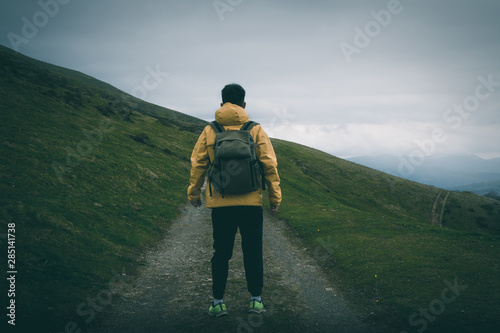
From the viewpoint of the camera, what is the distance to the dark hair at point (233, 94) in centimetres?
602

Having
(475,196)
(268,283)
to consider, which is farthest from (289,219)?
(475,196)

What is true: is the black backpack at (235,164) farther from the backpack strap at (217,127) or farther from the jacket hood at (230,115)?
the jacket hood at (230,115)

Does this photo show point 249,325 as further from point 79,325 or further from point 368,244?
point 368,244

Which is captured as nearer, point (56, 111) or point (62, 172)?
point (62, 172)

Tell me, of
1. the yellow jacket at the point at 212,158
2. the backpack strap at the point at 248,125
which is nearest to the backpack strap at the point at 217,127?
the yellow jacket at the point at 212,158

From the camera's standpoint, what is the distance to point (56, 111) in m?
35.3

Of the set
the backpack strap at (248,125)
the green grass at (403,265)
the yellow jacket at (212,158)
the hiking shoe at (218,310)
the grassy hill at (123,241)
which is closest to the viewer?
the yellow jacket at (212,158)

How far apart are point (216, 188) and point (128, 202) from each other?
15.0m

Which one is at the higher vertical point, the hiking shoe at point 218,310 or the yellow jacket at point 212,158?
the yellow jacket at point 212,158

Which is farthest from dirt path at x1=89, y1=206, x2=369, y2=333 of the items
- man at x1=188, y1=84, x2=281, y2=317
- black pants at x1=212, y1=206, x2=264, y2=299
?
black pants at x1=212, y1=206, x2=264, y2=299

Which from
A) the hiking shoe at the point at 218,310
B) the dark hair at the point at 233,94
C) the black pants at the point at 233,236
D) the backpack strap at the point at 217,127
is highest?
the dark hair at the point at 233,94

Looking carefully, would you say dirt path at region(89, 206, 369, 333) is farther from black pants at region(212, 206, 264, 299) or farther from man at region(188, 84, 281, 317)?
black pants at region(212, 206, 264, 299)

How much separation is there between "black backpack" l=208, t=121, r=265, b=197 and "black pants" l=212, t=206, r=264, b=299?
512 millimetres

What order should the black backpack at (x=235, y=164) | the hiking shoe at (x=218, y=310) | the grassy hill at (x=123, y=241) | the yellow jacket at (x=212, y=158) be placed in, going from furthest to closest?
the grassy hill at (x=123, y=241) → the hiking shoe at (x=218, y=310) → the yellow jacket at (x=212, y=158) → the black backpack at (x=235, y=164)
